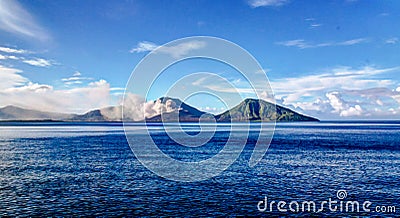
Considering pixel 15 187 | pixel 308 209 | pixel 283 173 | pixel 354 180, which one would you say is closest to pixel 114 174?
pixel 15 187

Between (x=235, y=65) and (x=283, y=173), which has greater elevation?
(x=235, y=65)

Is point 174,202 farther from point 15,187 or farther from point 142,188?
point 15,187

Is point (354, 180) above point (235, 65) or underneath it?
underneath

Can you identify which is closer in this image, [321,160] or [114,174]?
[114,174]

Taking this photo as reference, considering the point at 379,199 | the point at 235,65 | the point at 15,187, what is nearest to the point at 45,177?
the point at 15,187

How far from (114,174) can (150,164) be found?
45.6 feet

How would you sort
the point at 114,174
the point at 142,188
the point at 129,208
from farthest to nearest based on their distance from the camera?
1. the point at 114,174
2. the point at 142,188
3. the point at 129,208

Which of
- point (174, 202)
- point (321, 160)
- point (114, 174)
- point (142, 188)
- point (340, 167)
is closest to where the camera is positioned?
point (174, 202)

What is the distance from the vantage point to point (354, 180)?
5259 centimetres

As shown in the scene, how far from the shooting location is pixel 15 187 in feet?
153

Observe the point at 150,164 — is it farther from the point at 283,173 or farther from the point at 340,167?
the point at 340,167

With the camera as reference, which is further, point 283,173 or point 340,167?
point 340,167

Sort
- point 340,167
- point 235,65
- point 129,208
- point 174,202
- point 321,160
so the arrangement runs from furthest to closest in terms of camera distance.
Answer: point 321,160
point 340,167
point 174,202
point 129,208
point 235,65

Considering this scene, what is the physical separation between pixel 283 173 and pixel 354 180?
1135cm
